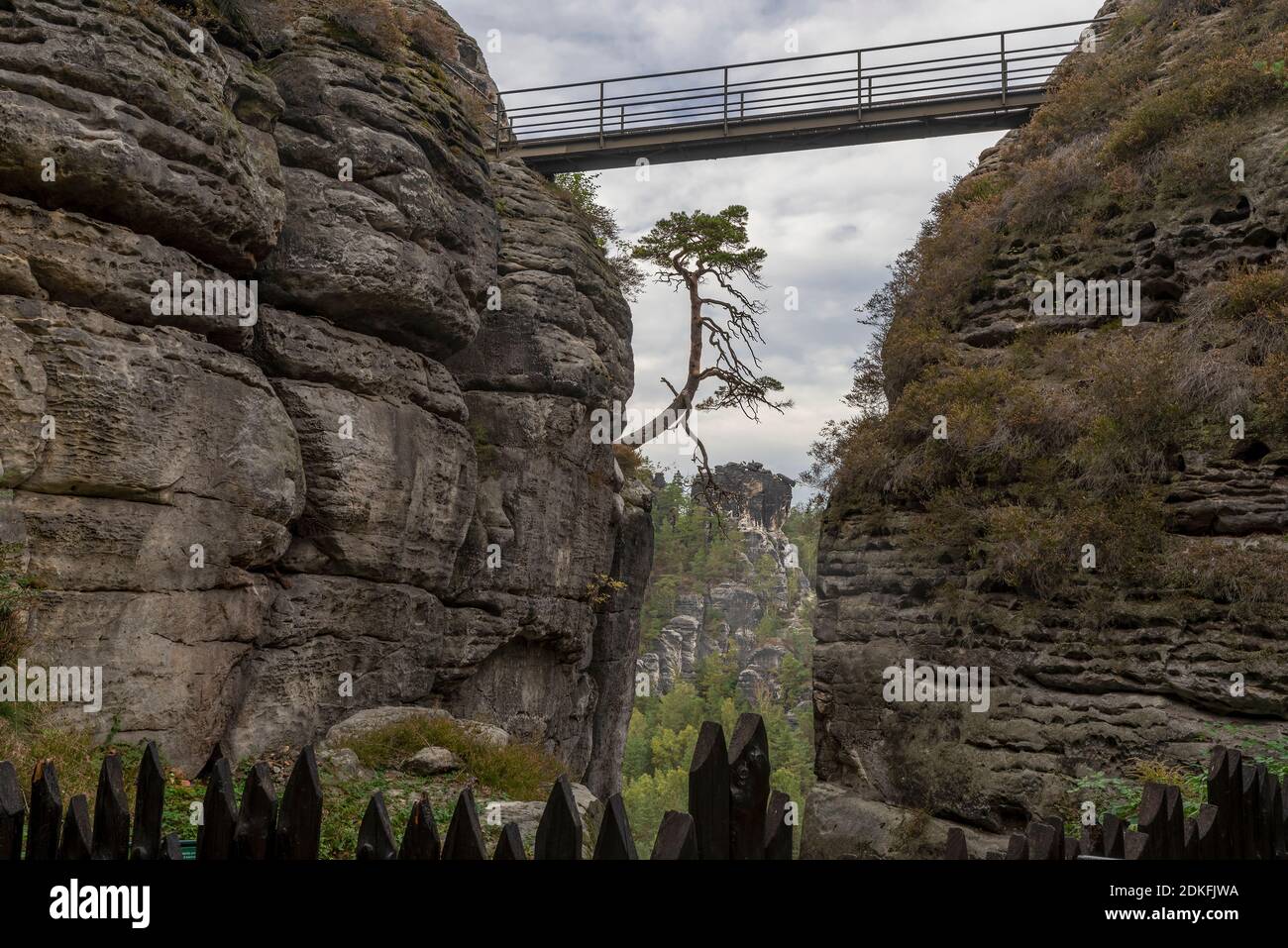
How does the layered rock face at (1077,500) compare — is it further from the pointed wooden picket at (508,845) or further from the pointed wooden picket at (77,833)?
the pointed wooden picket at (77,833)

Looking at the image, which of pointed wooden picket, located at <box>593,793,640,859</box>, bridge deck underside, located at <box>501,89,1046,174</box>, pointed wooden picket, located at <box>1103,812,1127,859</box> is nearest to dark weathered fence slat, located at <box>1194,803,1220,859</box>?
pointed wooden picket, located at <box>1103,812,1127,859</box>

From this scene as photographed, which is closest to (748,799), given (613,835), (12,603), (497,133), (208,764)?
(613,835)

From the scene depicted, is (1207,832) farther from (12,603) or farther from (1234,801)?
(12,603)

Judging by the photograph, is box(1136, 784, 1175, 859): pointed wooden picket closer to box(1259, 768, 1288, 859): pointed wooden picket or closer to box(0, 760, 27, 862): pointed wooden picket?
box(1259, 768, 1288, 859): pointed wooden picket

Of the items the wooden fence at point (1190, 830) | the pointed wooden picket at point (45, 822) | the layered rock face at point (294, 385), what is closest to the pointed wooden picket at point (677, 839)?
the wooden fence at point (1190, 830)

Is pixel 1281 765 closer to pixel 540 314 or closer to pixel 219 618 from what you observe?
pixel 219 618

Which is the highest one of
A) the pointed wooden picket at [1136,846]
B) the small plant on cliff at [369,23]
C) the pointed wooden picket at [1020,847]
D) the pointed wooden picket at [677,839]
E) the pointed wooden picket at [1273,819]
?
the small plant on cliff at [369,23]

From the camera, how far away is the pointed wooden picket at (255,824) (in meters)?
2.41

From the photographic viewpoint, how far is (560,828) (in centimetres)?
207

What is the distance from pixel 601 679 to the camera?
21844 mm

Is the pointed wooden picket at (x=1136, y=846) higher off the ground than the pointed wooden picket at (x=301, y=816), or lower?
lower

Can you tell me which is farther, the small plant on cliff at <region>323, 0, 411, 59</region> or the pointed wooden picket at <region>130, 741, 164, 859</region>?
the small plant on cliff at <region>323, 0, 411, 59</region>

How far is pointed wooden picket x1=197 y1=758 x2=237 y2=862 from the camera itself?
2414 millimetres

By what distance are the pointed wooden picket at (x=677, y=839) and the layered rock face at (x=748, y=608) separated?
86376 millimetres
